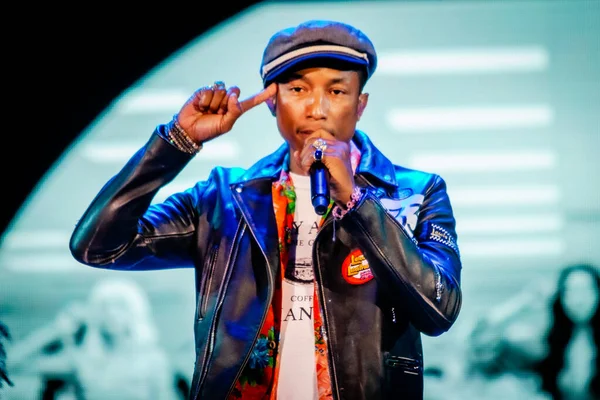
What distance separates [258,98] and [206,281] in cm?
41

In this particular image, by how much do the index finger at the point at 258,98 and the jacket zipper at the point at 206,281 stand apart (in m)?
0.31

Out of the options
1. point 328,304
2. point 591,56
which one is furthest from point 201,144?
point 591,56

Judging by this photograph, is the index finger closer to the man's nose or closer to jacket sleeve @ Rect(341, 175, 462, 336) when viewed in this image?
the man's nose

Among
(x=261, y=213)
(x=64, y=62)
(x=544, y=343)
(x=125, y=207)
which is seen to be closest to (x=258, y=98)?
(x=261, y=213)

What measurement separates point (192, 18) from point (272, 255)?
4.01 ft

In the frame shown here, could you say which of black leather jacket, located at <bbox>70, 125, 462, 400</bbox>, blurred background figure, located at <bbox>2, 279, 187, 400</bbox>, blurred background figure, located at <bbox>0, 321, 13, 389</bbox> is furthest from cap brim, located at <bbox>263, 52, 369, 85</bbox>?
blurred background figure, located at <bbox>0, 321, 13, 389</bbox>

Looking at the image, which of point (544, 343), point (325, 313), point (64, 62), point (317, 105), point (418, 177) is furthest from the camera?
point (64, 62)

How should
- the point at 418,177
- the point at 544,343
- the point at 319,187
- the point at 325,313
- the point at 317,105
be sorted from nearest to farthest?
the point at 319,187 < the point at 325,313 < the point at 317,105 < the point at 418,177 < the point at 544,343

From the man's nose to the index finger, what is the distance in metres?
0.09

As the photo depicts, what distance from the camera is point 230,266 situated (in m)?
1.50

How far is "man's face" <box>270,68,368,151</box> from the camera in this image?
1507 millimetres

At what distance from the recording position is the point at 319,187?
1.20 m

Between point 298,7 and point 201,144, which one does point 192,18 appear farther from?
point 201,144

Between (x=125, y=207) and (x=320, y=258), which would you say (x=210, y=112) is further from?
(x=320, y=258)
